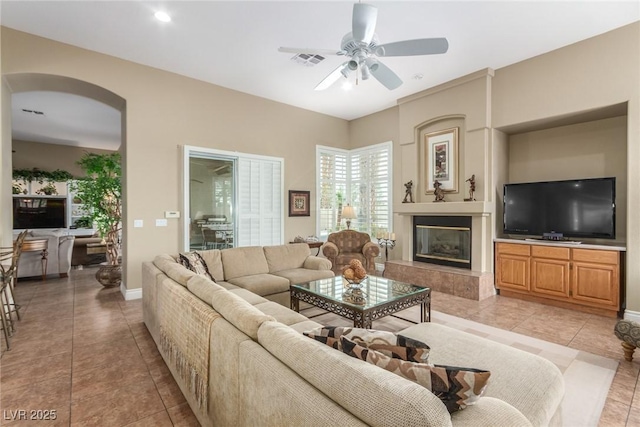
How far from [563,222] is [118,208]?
22.4ft

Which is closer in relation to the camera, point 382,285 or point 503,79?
point 382,285

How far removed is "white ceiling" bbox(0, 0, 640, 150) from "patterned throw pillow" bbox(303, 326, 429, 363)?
3240mm

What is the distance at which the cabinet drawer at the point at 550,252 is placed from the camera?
4.06m

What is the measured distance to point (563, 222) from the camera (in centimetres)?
425

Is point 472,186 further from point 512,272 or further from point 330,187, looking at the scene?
point 330,187

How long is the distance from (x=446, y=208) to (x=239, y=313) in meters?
4.37

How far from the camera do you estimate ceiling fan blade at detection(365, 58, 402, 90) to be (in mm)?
2986

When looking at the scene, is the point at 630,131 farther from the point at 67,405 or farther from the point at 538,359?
the point at 67,405

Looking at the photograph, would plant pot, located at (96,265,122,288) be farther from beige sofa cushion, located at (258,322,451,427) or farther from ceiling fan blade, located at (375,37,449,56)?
ceiling fan blade, located at (375,37,449,56)

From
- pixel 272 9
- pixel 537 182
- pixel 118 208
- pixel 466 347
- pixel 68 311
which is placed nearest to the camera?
pixel 466 347

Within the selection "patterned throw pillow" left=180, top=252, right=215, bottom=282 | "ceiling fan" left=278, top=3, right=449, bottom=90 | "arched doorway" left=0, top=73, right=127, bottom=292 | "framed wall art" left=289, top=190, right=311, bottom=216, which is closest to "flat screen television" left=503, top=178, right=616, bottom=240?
"ceiling fan" left=278, top=3, right=449, bottom=90

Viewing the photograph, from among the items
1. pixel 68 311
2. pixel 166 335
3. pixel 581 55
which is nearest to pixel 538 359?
pixel 166 335

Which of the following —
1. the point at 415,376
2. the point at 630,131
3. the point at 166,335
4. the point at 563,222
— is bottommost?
the point at 166,335

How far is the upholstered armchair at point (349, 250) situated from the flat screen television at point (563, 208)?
7.17ft
